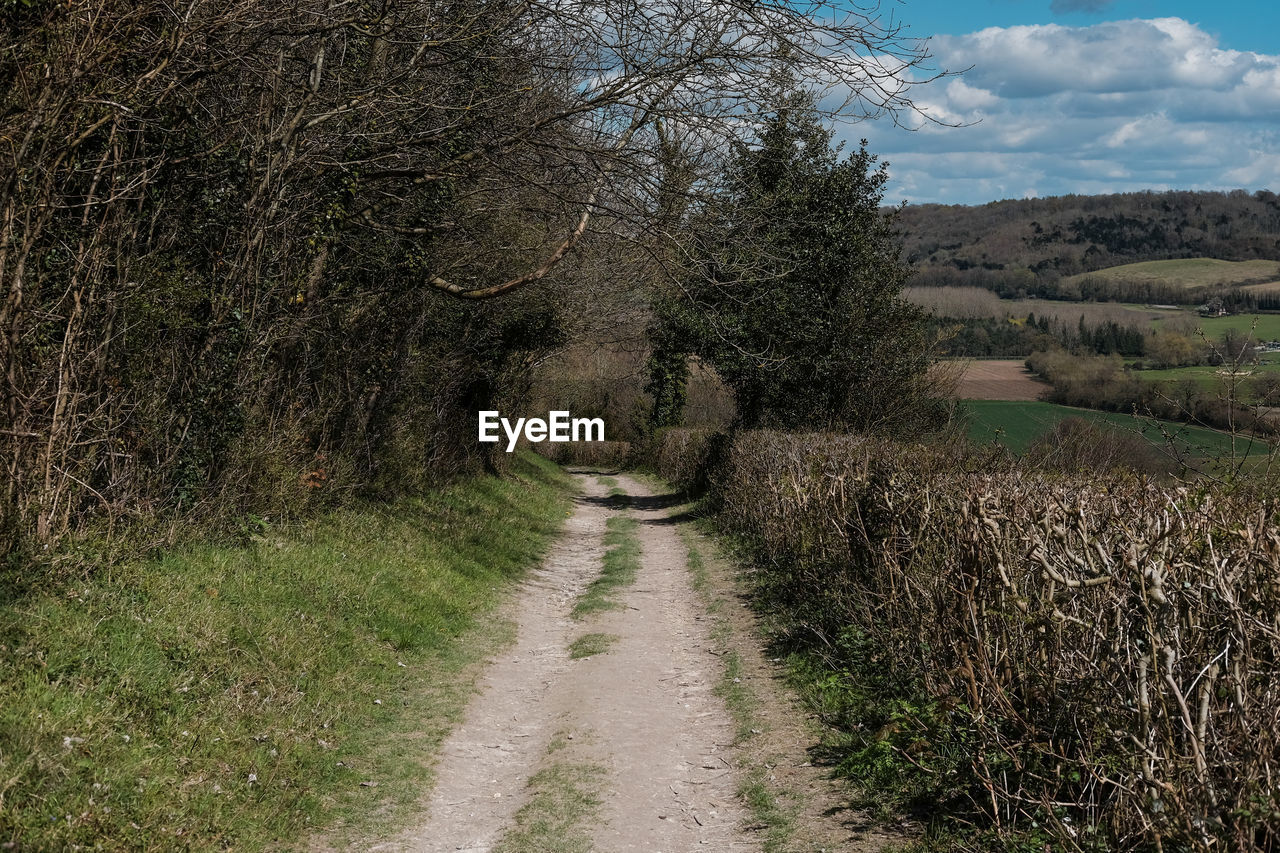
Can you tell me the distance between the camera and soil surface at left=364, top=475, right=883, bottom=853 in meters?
5.87

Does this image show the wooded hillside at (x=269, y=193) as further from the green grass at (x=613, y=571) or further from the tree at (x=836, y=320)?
the tree at (x=836, y=320)

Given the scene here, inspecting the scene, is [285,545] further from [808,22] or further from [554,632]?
[808,22]

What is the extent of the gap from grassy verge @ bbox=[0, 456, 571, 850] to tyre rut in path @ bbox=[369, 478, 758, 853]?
324mm

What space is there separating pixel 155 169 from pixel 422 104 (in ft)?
10.4

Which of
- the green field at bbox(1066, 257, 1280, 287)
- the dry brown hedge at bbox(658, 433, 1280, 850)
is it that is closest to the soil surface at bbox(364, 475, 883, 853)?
the dry brown hedge at bbox(658, 433, 1280, 850)

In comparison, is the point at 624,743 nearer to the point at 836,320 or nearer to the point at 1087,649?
the point at 1087,649

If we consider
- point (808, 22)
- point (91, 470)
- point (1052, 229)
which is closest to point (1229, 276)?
point (1052, 229)

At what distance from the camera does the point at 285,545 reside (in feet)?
32.9

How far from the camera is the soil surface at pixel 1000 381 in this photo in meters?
32.9

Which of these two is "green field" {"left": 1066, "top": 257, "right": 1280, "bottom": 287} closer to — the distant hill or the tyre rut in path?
the distant hill

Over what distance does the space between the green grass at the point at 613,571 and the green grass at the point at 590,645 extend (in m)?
1.24

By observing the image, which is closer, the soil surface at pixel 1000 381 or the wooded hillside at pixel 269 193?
the wooded hillside at pixel 269 193

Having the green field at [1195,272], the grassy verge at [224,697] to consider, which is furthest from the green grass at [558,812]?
the green field at [1195,272]

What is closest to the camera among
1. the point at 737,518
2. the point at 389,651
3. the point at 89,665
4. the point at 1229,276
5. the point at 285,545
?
the point at 89,665
